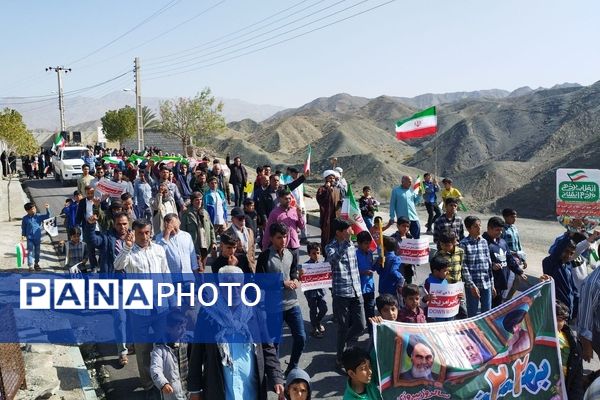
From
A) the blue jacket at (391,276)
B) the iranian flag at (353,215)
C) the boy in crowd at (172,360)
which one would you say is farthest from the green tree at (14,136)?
the boy in crowd at (172,360)

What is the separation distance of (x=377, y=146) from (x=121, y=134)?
25782mm

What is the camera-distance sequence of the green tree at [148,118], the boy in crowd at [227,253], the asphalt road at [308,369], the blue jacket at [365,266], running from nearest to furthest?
the boy in crowd at [227,253] → the asphalt road at [308,369] → the blue jacket at [365,266] → the green tree at [148,118]

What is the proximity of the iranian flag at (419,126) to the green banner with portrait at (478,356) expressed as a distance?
33.1 feet

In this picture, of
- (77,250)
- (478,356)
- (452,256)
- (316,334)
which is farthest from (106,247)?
(478,356)

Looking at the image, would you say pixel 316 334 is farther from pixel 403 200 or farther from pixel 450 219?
pixel 403 200

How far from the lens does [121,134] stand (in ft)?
178

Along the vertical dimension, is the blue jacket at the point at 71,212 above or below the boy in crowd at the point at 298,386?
above

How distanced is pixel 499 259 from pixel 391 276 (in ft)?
4.65

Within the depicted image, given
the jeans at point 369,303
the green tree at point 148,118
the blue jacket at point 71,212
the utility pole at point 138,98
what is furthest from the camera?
the green tree at point 148,118

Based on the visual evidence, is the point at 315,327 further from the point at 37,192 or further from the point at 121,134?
the point at 121,134

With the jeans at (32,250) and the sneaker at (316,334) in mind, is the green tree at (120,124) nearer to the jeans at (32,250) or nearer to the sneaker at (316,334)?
the jeans at (32,250)

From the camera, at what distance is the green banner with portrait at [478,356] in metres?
4.44

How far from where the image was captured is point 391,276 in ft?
22.2

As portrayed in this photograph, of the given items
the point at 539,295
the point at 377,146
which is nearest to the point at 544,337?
the point at 539,295
